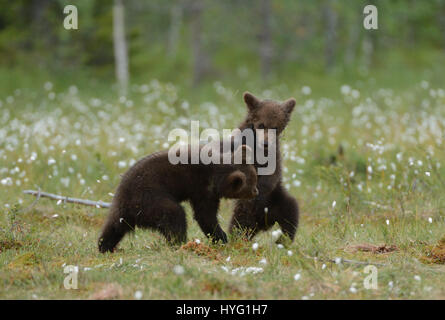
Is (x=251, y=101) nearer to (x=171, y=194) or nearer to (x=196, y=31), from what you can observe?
(x=171, y=194)

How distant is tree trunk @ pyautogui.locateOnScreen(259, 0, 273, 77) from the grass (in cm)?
785

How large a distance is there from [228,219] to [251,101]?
154 cm

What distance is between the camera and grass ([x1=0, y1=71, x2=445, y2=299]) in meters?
4.59

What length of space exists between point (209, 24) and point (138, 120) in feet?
65.6

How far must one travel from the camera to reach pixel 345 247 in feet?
19.4

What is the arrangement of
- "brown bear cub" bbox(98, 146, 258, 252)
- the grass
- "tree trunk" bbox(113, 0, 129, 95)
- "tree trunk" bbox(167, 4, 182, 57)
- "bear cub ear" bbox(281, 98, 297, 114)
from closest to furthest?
1. the grass
2. "brown bear cub" bbox(98, 146, 258, 252)
3. "bear cub ear" bbox(281, 98, 297, 114)
4. "tree trunk" bbox(113, 0, 129, 95)
5. "tree trunk" bbox(167, 4, 182, 57)

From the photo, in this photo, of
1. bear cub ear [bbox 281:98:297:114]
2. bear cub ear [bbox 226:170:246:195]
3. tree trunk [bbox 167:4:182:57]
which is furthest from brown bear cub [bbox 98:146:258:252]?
tree trunk [bbox 167:4:182:57]

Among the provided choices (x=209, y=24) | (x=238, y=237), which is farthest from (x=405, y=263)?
(x=209, y=24)

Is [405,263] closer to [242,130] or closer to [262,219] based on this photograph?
[262,219]

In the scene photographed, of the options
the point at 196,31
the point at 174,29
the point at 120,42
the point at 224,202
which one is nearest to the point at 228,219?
the point at 224,202

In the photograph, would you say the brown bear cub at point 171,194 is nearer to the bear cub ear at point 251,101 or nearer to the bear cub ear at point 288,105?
the bear cub ear at point 251,101

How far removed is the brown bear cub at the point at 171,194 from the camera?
5.74 m

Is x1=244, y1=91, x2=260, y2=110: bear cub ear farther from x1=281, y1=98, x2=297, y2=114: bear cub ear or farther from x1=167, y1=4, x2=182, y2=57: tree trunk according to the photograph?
x1=167, y1=4, x2=182, y2=57: tree trunk

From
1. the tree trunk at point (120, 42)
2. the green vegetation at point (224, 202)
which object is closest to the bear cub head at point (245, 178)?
the green vegetation at point (224, 202)
